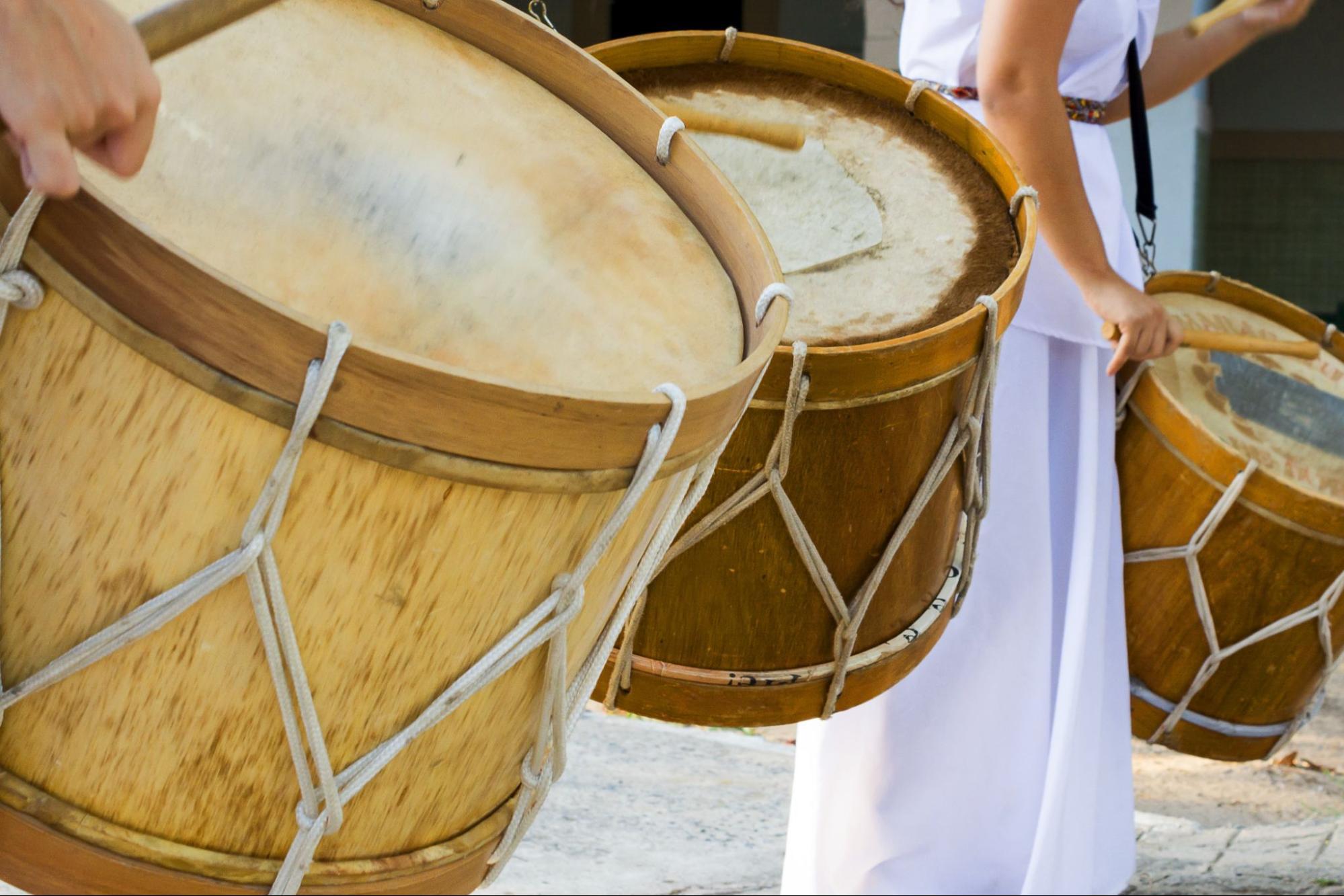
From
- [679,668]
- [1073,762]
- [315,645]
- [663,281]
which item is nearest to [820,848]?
[1073,762]

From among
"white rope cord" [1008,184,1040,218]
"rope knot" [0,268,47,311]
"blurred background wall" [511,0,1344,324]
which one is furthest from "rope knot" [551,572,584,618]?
"blurred background wall" [511,0,1344,324]

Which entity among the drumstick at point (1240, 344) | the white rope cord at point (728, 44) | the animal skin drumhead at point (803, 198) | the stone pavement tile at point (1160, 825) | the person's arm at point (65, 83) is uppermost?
the person's arm at point (65, 83)

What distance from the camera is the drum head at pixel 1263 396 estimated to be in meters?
2.04

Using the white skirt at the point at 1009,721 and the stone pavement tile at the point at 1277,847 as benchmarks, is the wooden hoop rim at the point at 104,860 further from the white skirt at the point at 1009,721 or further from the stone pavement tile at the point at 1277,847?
the stone pavement tile at the point at 1277,847

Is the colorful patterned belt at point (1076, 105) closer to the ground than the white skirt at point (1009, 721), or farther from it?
farther from it

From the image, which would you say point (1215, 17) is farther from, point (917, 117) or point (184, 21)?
point (184, 21)

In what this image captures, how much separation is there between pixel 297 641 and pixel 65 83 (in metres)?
0.35

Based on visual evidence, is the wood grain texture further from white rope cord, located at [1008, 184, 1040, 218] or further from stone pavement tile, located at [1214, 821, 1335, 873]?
stone pavement tile, located at [1214, 821, 1335, 873]

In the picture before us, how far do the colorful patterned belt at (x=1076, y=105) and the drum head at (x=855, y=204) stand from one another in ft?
0.62

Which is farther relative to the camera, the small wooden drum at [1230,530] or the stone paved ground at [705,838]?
the stone paved ground at [705,838]

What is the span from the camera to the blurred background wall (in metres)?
5.64

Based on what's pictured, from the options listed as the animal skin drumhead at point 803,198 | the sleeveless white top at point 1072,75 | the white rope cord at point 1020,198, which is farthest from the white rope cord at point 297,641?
the sleeveless white top at point 1072,75

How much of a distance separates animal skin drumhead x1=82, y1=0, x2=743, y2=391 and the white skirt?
990mm

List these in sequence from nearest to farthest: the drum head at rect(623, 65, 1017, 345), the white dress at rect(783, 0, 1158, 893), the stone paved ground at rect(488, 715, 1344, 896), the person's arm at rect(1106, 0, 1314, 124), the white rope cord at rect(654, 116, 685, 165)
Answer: the white rope cord at rect(654, 116, 685, 165), the drum head at rect(623, 65, 1017, 345), the white dress at rect(783, 0, 1158, 893), the stone paved ground at rect(488, 715, 1344, 896), the person's arm at rect(1106, 0, 1314, 124)
